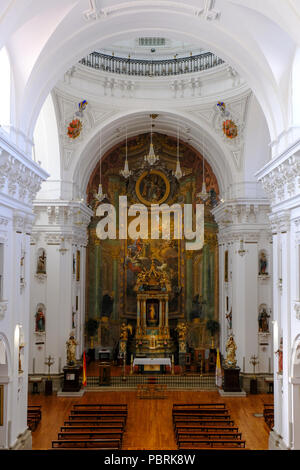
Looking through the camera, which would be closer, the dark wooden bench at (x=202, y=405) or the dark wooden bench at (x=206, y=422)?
the dark wooden bench at (x=206, y=422)

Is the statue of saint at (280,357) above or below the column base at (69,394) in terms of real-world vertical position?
above

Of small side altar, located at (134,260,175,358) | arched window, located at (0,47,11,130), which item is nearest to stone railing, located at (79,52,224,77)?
arched window, located at (0,47,11,130)

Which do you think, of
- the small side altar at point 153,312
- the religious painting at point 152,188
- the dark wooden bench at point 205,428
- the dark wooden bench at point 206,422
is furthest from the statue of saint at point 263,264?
the dark wooden bench at point 205,428

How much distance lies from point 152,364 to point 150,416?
5.09 metres

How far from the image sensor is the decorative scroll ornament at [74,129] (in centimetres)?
2196

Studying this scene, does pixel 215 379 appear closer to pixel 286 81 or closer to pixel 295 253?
pixel 295 253

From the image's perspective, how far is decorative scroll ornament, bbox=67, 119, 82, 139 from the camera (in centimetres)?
2196

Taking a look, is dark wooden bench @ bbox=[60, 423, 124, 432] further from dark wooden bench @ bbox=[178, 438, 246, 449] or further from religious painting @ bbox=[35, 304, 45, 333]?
religious painting @ bbox=[35, 304, 45, 333]

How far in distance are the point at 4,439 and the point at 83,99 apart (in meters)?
14.7

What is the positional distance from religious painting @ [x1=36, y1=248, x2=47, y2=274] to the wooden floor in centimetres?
533

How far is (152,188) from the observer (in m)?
28.2

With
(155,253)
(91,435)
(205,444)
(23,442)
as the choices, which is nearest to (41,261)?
(155,253)

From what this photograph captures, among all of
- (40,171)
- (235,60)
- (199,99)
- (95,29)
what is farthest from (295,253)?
(199,99)

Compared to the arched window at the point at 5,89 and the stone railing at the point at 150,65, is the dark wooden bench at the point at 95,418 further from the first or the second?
the stone railing at the point at 150,65
